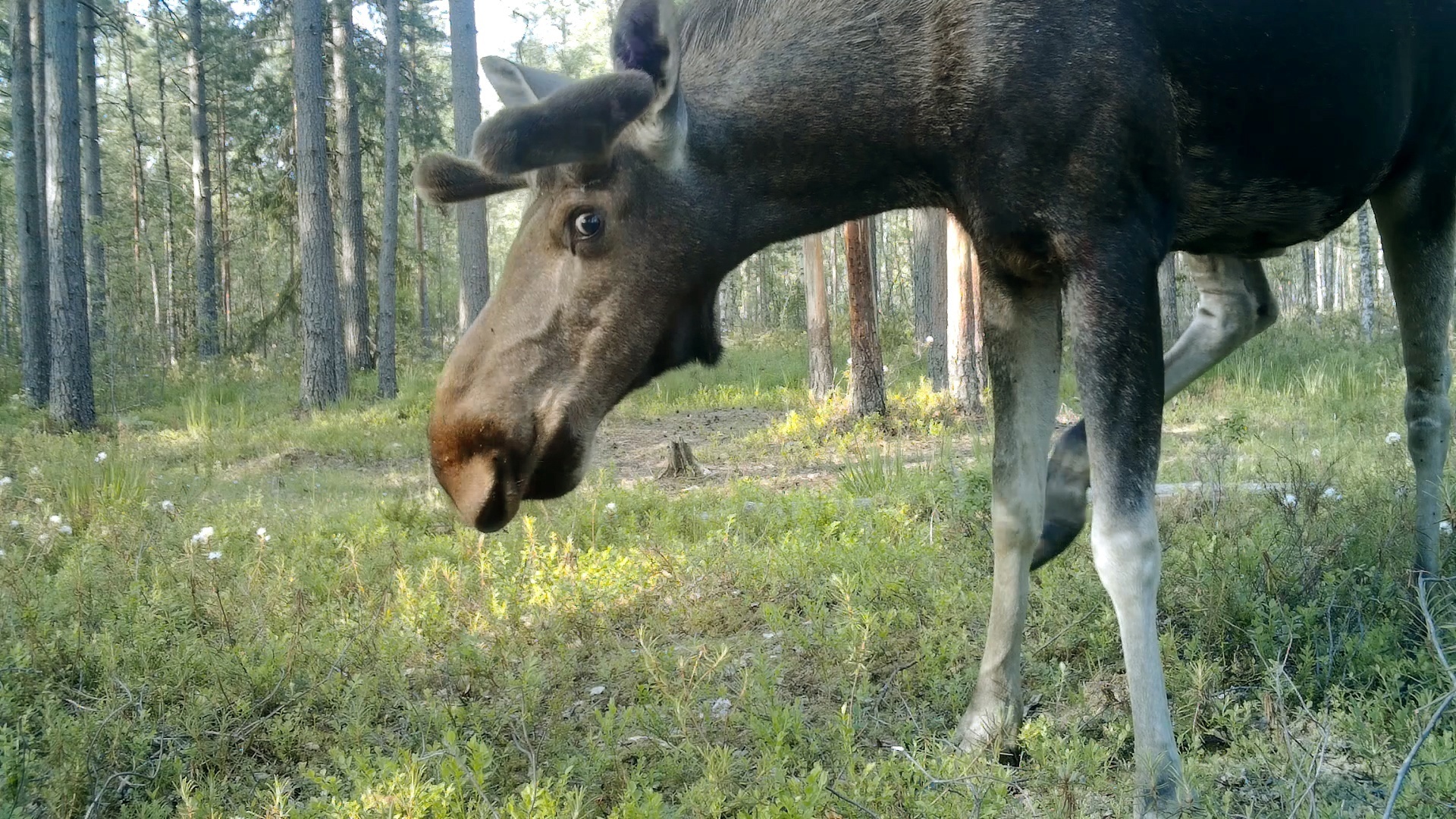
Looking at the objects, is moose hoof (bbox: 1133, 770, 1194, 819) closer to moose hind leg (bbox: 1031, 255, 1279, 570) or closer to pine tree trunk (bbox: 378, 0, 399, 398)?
moose hind leg (bbox: 1031, 255, 1279, 570)

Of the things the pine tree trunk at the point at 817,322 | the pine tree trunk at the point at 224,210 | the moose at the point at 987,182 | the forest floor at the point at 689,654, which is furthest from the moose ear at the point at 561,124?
the pine tree trunk at the point at 224,210

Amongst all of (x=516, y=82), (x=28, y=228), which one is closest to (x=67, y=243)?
(x=28, y=228)

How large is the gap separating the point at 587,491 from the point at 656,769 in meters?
4.04

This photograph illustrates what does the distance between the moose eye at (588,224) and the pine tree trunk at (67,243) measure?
1333 centimetres

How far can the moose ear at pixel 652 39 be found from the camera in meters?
2.28

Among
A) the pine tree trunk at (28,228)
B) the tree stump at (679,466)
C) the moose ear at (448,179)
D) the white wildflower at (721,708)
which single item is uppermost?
the pine tree trunk at (28,228)

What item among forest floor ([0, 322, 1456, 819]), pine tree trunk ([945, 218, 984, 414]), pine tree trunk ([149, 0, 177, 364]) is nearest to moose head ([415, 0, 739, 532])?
forest floor ([0, 322, 1456, 819])

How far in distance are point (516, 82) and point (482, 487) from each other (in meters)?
1.17

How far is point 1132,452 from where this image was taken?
230 cm

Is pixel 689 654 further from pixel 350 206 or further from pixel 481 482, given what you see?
pixel 350 206

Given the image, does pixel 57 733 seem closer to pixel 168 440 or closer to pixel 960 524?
pixel 960 524

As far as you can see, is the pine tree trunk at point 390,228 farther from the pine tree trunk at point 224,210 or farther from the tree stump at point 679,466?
the pine tree trunk at point 224,210

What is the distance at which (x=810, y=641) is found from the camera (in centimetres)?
363

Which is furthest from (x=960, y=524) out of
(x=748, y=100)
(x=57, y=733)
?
(x=57, y=733)
